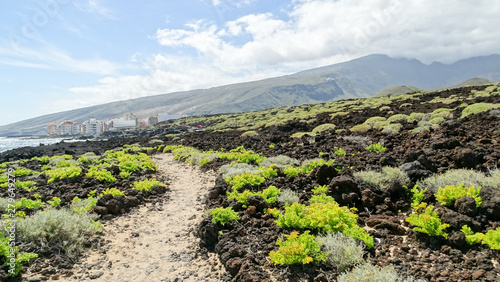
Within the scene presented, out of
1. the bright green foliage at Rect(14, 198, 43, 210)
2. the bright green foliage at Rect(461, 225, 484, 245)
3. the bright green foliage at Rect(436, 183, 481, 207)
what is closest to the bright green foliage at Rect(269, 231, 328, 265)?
the bright green foliage at Rect(461, 225, 484, 245)

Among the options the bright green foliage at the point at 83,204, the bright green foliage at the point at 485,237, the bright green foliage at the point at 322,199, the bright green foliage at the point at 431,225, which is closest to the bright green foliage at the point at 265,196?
the bright green foliage at the point at 322,199

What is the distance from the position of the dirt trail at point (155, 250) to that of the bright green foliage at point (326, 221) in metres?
1.67

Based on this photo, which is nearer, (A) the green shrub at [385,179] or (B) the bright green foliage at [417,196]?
(B) the bright green foliage at [417,196]

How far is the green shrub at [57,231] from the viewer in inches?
231

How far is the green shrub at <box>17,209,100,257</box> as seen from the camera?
586 cm

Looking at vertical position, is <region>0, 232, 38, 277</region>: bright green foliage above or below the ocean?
below

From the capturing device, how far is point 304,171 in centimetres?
943

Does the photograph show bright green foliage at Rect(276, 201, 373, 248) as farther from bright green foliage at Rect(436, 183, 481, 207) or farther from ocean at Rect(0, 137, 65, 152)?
ocean at Rect(0, 137, 65, 152)

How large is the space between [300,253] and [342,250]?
655 mm

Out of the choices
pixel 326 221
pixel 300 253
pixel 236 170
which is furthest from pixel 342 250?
pixel 236 170

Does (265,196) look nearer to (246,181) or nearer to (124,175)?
(246,181)

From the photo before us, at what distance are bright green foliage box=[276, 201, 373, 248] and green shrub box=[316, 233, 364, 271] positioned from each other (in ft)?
0.70

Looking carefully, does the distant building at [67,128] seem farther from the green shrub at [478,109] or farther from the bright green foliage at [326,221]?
the bright green foliage at [326,221]

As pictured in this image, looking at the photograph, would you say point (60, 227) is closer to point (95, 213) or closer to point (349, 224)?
point (95, 213)
